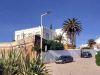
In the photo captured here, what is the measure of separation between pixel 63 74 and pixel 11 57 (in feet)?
22.7

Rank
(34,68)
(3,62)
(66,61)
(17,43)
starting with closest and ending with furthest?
(34,68), (3,62), (66,61), (17,43)

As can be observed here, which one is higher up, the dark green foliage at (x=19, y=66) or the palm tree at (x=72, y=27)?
the palm tree at (x=72, y=27)

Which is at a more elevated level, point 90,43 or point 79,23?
point 79,23

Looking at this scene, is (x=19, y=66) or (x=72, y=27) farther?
(x=72, y=27)

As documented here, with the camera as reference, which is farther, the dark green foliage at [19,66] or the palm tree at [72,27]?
the palm tree at [72,27]

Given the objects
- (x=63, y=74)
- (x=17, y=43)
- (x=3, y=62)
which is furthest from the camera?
(x=17, y=43)

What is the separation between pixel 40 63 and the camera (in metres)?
6.21

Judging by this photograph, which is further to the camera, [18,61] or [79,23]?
[79,23]

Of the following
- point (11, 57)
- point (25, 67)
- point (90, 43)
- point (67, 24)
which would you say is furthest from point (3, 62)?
point (90, 43)

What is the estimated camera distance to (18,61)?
618 centimetres

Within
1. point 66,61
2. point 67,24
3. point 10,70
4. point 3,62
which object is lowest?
point 66,61

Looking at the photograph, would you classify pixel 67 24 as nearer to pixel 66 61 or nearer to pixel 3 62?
pixel 66 61

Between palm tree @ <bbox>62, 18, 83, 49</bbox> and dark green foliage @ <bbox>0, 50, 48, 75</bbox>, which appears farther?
palm tree @ <bbox>62, 18, 83, 49</bbox>

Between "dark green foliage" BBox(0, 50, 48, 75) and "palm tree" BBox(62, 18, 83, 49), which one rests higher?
"palm tree" BBox(62, 18, 83, 49)
